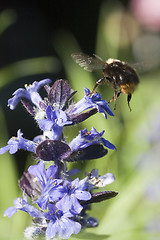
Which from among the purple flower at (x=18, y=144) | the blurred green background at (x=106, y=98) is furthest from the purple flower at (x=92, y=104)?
the blurred green background at (x=106, y=98)

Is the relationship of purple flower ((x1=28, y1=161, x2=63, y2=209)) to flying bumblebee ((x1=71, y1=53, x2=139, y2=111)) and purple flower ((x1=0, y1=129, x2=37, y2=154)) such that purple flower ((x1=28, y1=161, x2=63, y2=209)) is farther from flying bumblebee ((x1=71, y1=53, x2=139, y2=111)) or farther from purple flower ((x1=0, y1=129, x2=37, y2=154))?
flying bumblebee ((x1=71, y1=53, x2=139, y2=111))

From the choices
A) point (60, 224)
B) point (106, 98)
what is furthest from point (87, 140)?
point (106, 98)

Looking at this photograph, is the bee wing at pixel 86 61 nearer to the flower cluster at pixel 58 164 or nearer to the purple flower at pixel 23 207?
the flower cluster at pixel 58 164

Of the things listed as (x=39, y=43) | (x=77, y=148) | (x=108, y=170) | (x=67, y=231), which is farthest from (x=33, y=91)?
(x=39, y=43)

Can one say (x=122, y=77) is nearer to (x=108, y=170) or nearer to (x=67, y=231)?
(x=67, y=231)

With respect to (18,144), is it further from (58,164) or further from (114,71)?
(114,71)
